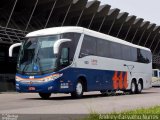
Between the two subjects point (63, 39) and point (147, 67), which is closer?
point (63, 39)

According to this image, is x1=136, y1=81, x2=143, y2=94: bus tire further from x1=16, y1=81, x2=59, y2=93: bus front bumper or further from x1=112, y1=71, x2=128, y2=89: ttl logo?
x1=16, y1=81, x2=59, y2=93: bus front bumper

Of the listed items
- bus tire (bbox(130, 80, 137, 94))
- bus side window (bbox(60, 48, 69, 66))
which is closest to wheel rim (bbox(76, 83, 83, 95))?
bus side window (bbox(60, 48, 69, 66))

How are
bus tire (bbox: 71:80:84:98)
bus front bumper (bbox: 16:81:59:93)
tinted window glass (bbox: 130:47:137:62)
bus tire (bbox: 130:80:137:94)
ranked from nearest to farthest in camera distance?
bus front bumper (bbox: 16:81:59:93) < bus tire (bbox: 71:80:84:98) < bus tire (bbox: 130:80:137:94) < tinted window glass (bbox: 130:47:137:62)

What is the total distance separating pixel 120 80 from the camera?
25219 millimetres

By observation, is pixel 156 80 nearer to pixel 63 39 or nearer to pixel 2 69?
pixel 2 69

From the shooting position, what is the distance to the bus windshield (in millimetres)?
18203

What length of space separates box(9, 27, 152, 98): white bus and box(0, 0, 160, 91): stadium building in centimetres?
1224

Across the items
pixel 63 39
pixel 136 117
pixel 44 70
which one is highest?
pixel 63 39

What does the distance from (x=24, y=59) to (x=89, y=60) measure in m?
3.36

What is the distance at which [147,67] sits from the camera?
99.1 feet

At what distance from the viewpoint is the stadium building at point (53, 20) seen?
35.7 m

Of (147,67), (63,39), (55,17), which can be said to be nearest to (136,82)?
(147,67)

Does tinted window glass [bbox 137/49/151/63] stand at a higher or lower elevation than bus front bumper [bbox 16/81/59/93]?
higher

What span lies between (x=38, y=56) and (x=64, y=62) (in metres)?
1.16
